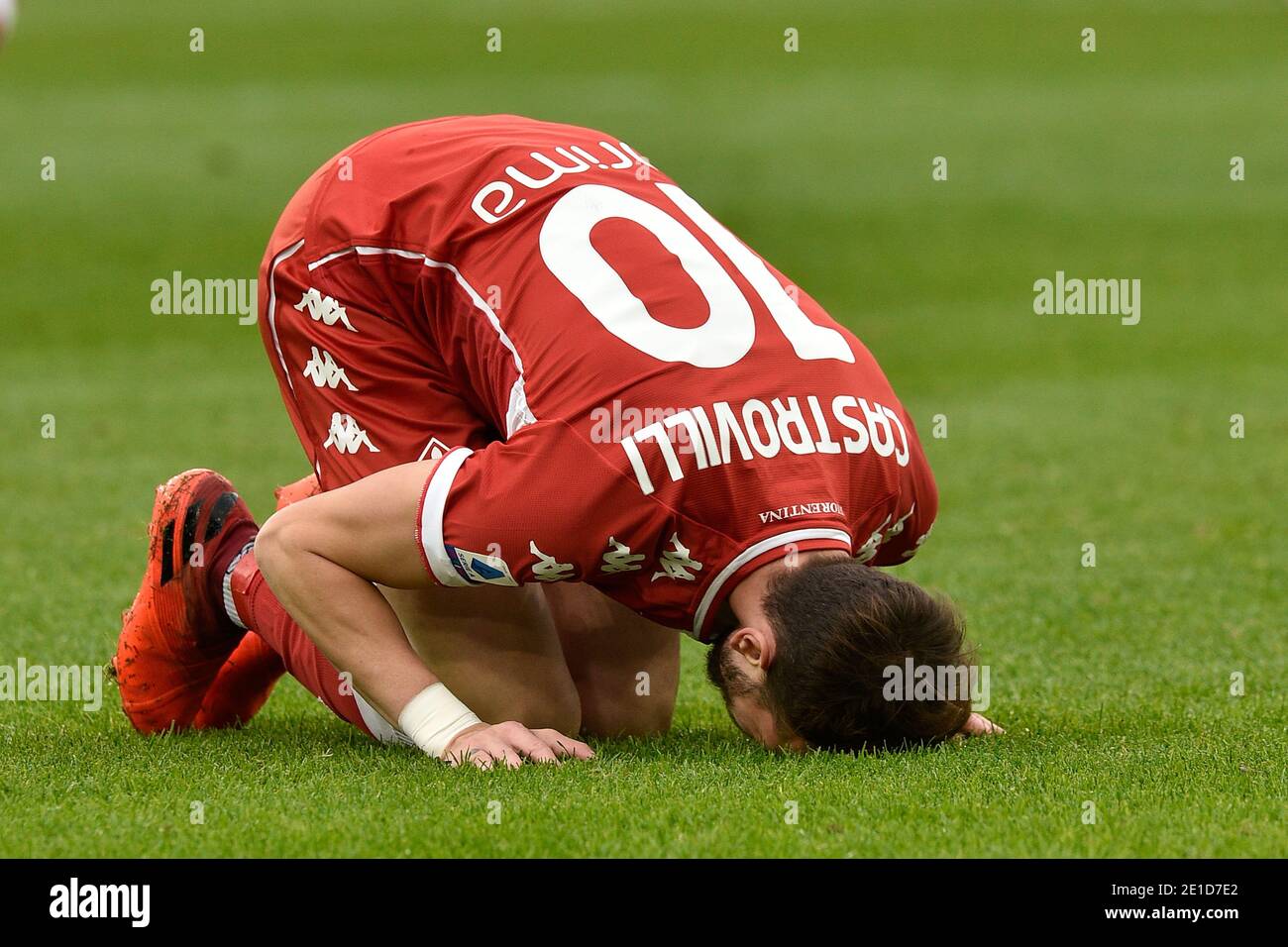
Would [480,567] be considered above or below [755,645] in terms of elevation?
above

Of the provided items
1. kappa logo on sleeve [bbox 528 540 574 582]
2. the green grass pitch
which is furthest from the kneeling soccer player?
the green grass pitch

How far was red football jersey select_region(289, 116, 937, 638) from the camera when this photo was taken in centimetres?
349

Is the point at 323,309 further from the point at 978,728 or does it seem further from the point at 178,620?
the point at 978,728

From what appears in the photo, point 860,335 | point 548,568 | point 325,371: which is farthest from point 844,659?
point 860,335

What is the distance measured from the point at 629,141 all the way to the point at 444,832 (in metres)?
15.0

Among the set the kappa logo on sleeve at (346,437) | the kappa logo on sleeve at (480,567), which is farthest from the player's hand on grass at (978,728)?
the kappa logo on sleeve at (346,437)

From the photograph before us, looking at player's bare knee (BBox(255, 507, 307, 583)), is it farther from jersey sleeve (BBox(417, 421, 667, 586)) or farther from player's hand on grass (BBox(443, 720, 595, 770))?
player's hand on grass (BBox(443, 720, 595, 770))

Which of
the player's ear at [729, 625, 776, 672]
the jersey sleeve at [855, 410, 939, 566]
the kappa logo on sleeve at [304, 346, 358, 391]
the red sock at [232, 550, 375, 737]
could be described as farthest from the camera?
the kappa logo on sleeve at [304, 346, 358, 391]

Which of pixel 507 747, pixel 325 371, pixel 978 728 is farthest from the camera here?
pixel 325 371

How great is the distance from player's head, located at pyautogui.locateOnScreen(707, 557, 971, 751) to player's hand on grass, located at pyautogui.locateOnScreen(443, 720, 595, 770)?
36 centimetres

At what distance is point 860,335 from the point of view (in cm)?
1202

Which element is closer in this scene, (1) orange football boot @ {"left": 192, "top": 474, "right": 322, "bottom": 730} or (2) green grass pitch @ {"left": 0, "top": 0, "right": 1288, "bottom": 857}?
A: (2) green grass pitch @ {"left": 0, "top": 0, "right": 1288, "bottom": 857}

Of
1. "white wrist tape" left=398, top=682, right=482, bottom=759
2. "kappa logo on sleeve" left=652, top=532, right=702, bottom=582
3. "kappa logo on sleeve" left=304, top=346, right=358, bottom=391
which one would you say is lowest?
"white wrist tape" left=398, top=682, right=482, bottom=759

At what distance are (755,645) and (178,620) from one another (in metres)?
1.51
